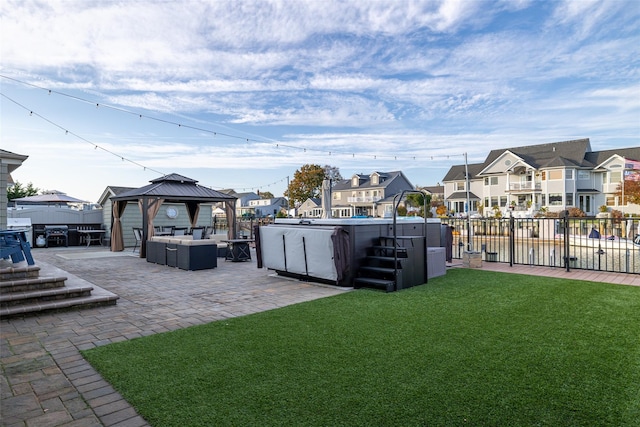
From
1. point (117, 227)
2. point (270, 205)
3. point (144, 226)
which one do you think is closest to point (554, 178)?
point (144, 226)

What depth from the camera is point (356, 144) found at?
22594 millimetres

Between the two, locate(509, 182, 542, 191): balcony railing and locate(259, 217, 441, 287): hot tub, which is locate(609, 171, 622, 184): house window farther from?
locate(259, 217, 441, 287): hot tub

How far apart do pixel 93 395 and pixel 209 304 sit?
2.72 meters

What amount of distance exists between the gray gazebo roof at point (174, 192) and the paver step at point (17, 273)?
662 cm

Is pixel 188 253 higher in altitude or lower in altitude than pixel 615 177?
lower

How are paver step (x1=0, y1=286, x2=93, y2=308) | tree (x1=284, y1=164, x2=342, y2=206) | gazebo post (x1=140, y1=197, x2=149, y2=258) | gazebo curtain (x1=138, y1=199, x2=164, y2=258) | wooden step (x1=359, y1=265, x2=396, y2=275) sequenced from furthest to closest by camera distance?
tree (x1=284, y1=164, x2=342, y2=206) < gazebo curtain (x1=138, y1=199, x2=164, y2=258) < gazebo post (x1=140, y1=197, x2=149, y2=258) < wooden step (x1=359, y1=265, x2=396, y2=275) < paver step (x1=0, y1=286, x2=93, y2=308)

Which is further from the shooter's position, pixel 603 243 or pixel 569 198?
pixel 569 198

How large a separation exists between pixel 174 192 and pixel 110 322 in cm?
883

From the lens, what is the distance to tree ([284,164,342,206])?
47.4 meters

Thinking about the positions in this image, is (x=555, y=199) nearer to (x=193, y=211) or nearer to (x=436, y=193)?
(x=436, y=193)

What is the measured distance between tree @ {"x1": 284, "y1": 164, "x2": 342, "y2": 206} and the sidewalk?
38.3 meters

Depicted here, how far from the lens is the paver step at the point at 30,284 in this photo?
16.7 ft

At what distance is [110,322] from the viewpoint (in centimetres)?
445

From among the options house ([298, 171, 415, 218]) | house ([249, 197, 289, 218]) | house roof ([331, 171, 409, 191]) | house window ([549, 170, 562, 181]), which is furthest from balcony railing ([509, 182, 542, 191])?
house ([249, 197, 289, 218])
